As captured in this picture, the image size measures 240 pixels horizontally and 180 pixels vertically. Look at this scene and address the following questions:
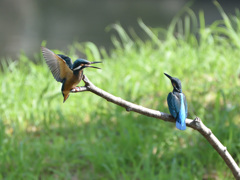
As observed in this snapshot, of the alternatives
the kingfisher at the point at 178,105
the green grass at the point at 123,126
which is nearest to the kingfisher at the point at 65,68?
the kingfisher at the point at 178,105

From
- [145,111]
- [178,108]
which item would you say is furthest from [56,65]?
[178,108]

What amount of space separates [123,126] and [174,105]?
1636 millimetres

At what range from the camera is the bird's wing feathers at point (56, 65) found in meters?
1.04

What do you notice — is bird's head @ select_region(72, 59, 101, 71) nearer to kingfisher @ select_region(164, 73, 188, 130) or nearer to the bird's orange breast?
the bird's orange breast

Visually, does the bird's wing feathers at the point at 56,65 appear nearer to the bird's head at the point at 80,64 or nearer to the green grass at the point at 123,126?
the bird's head at the point at 80,64

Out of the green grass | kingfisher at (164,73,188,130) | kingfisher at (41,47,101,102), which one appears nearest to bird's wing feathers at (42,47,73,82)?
kingfisher at (41,47,101,102)

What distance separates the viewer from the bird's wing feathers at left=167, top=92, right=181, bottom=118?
1232 mm

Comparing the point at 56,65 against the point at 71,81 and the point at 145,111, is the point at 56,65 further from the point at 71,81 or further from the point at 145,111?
the point at 145,111

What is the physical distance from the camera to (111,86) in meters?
3.61

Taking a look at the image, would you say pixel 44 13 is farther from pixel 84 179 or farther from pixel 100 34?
pixel 84 179

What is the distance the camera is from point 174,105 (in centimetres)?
124

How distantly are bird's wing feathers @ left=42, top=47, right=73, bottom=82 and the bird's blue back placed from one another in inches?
16.5

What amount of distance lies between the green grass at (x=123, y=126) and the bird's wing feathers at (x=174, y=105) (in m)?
1.20

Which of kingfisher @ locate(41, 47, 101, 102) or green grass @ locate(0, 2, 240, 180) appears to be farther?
green grass @ locate(0, 2, 240, 180)
